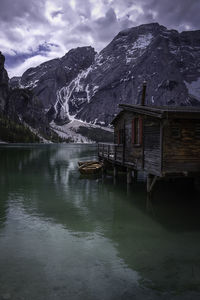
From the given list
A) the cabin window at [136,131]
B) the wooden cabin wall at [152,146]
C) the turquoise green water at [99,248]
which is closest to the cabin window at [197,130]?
the wooden cabin wall at [152,146]

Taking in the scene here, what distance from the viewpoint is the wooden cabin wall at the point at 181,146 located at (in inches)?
599

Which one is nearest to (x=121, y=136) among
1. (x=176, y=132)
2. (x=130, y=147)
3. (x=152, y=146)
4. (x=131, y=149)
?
(x=130, y=147)

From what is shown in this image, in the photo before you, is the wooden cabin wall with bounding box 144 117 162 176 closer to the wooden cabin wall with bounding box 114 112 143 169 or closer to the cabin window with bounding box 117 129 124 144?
the wooden cabin wall with bounding box 114 112 143 169

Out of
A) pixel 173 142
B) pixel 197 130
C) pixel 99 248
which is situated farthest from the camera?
pixel 197 130

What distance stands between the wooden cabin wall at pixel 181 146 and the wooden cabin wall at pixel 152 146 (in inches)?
23.6

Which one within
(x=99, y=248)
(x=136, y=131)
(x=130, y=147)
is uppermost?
(x=136, y=131)

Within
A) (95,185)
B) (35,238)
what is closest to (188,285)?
(35,238)

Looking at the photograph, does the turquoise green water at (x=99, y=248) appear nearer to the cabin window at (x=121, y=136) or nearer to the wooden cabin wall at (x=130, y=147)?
the wooden cabin wall at (x=130, y=147)

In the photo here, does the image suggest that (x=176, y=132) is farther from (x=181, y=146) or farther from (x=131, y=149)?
(x=131, y=149)

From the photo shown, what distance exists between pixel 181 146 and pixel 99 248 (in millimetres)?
9017

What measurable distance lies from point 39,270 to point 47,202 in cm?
933

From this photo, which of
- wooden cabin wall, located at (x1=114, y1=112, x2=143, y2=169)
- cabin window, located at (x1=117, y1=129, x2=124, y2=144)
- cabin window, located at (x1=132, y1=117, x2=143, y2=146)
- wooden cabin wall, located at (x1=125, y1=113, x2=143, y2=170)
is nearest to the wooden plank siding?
wooden cabin wall, located at (x1=125, y1=113, x2=143, y2=170)

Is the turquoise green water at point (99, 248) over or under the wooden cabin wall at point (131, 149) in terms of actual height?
under

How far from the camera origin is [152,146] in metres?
16.9
